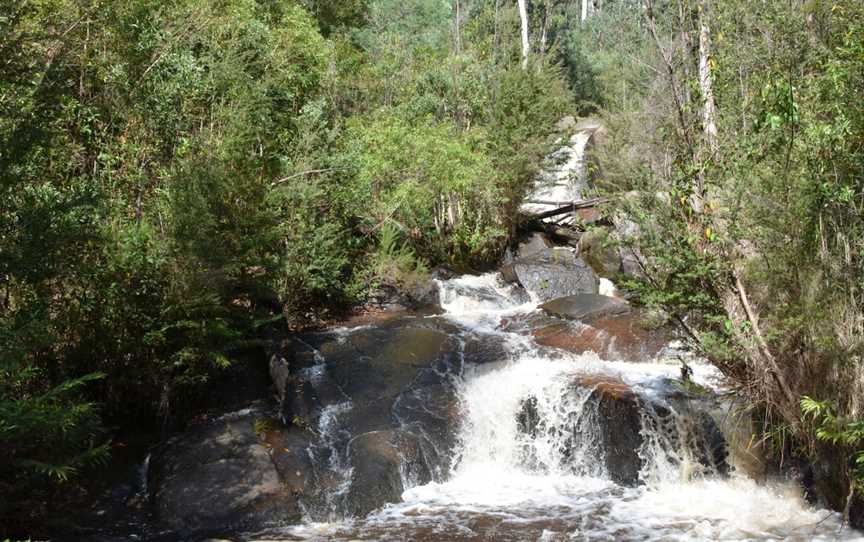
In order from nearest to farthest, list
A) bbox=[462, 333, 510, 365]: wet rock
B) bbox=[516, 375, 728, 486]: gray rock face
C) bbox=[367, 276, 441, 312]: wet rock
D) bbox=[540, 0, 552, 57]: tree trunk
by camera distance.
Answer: bbox=[516, 375, 728, 486]: gray rock face < bbox=[462, 333, 510, 365]: wet rock < bbox=[367, 276, 441, 312]: wet rock < bbox=[540, 0, 552, 57]: tree trunk

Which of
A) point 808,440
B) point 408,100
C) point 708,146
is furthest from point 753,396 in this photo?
point 408,100

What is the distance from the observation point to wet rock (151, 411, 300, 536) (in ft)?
22.8

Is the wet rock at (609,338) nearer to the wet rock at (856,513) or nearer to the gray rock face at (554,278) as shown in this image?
the gray rock face at (554,278)

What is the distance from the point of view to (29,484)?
5.74 meters

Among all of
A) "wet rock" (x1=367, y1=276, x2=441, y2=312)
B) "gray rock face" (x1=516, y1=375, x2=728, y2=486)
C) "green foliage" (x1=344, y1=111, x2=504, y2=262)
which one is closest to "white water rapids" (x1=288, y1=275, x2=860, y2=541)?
"gray rock face" (x1=516, y1=375, x2=728, y2=486)

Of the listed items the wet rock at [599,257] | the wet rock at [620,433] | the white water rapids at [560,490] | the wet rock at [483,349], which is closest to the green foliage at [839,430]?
the white water rapids at [560,490]

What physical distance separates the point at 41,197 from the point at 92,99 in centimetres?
380

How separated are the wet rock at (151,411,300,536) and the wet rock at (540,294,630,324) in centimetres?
646

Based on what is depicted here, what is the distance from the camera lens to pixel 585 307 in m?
12.7

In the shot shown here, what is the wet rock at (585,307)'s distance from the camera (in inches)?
482

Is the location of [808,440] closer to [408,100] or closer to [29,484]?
[29,484]

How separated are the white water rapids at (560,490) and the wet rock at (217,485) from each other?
20.3 inches

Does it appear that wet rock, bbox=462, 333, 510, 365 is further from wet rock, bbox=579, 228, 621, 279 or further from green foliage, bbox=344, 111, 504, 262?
wet rock, bbox=579, 228, 621, 279

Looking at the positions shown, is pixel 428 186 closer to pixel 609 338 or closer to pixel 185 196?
pixel 609 338
